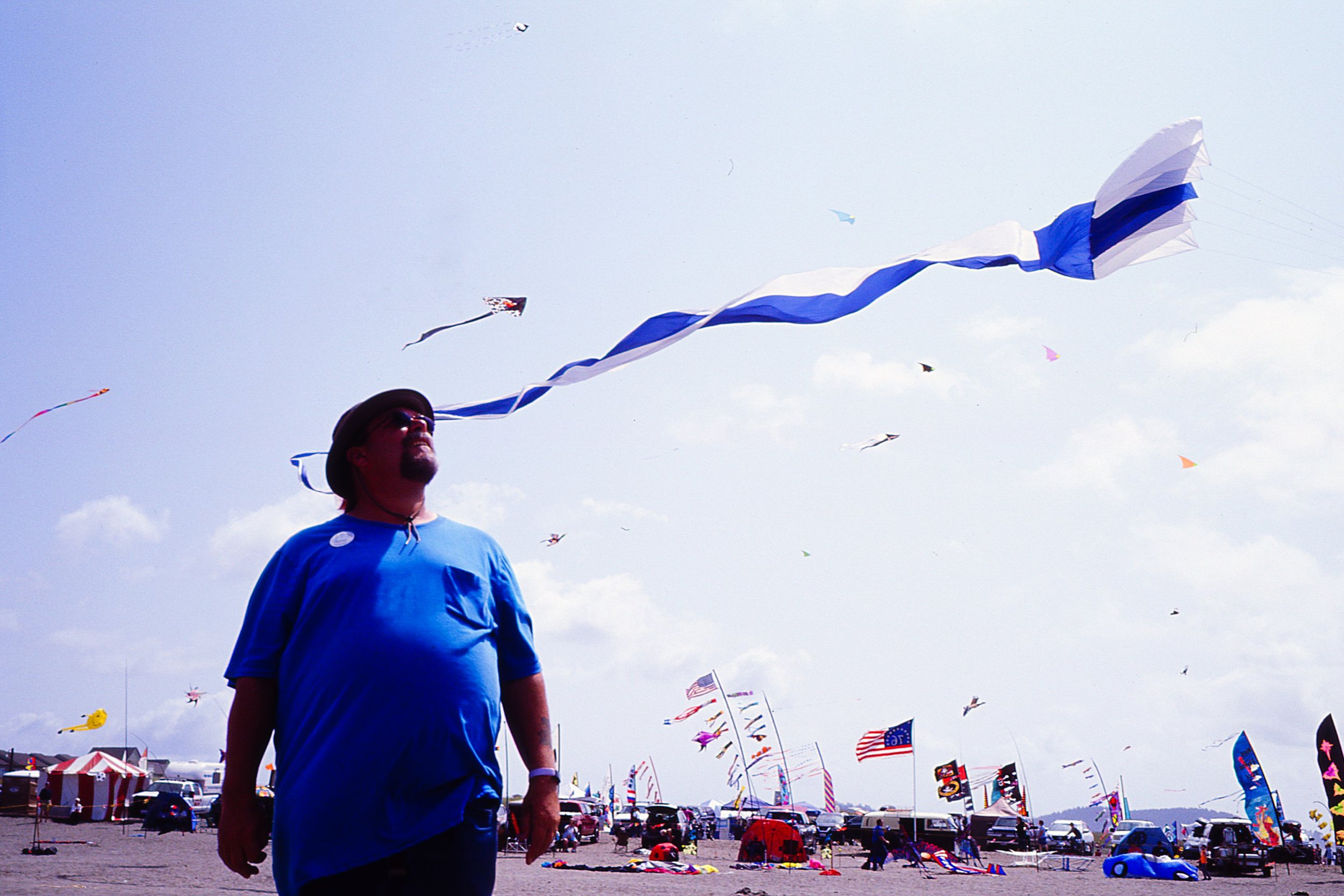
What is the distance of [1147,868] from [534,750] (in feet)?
88.3

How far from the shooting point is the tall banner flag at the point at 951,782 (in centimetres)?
3800

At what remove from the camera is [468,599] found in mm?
2113

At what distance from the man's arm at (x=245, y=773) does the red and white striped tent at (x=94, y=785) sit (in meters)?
39.8

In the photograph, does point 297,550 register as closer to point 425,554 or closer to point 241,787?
point 425,554

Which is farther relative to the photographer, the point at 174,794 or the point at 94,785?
the point at 94,785

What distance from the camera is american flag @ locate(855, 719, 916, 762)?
32.9 meters

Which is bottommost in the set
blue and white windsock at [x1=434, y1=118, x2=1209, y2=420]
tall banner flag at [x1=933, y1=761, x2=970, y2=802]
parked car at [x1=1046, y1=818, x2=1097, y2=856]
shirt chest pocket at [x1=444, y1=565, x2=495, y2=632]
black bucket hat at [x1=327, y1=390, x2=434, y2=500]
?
parked car at [x1=1046, y1=818, x2=1097, y2=856]

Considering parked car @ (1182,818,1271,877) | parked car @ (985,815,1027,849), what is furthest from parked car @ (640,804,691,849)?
parked car @ (1182,818,1271,877)

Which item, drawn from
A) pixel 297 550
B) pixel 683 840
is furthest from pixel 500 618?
pixel 683 840

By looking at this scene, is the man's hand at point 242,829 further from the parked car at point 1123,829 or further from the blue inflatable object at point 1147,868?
the parked car at point 1123,829

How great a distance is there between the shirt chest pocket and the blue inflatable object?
87.0 ft

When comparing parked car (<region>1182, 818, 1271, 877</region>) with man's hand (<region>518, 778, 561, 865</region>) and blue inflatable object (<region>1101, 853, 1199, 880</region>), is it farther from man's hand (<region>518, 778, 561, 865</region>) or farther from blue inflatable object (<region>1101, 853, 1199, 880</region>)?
man's hand (<region>518, 778, 561, 865</region>)

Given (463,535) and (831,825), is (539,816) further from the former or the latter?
(831,825)

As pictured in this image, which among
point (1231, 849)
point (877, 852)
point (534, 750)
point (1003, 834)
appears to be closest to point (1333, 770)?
point (1231, 849)
